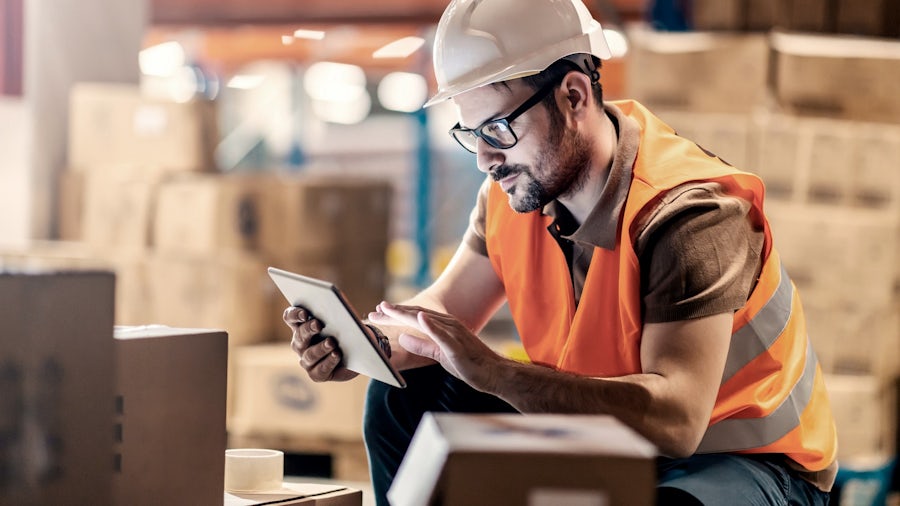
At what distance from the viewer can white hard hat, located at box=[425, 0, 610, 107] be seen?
2.42m

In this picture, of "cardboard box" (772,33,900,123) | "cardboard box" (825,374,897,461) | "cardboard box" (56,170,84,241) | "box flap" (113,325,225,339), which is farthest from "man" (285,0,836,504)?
"cardboard box" (56,170,84,241)

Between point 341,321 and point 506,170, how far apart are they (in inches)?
19.5

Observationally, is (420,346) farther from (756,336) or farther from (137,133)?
(137,133)

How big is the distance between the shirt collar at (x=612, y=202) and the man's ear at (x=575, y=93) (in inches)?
4.1

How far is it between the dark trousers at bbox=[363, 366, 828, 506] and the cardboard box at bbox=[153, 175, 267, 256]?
2.73m

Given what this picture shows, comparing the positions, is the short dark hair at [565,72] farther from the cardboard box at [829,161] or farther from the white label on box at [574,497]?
the cardboard box at [829,161]

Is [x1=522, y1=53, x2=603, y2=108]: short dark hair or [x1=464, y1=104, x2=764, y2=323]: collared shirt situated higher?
[x1=522, y1=53, x2=603, y2=108]: short dark hair

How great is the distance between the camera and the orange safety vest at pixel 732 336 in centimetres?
→ 229

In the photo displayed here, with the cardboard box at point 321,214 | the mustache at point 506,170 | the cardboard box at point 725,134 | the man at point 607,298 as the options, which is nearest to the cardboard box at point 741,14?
the cardboard box at point 725,134

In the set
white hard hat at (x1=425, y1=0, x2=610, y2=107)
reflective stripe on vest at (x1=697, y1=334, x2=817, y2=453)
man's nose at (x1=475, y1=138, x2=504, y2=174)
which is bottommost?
reflective stripe on vest at (x1=697, y1=334, x2=817, y2=453)

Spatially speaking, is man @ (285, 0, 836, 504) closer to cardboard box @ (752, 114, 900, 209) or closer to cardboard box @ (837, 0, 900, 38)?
cardboard box @ (752, 114, 900, 209)

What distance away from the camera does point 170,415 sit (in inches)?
78.8

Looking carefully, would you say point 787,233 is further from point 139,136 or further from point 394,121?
point 394,121

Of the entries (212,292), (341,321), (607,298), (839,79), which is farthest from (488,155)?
(212,292)
